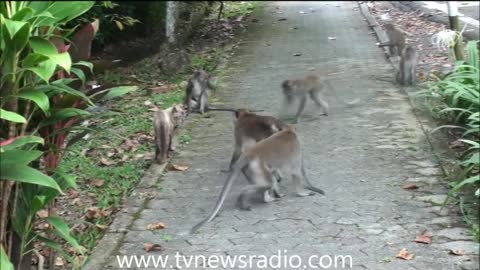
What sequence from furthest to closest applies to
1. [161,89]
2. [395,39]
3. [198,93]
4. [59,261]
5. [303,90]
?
[395,39] < [161,89] < [198,93] < [303,90] < [59,261]

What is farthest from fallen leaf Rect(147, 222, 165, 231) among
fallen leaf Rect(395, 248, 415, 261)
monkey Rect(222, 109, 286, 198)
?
fallen leaf Rect(395, 248, 415, 261)

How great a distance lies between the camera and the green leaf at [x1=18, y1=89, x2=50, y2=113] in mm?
3354

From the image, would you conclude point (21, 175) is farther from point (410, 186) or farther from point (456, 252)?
point (410, 186)

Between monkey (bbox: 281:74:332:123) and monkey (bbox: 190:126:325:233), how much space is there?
7.34ft

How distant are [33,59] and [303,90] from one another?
5016 mm

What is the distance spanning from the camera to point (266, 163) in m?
5.38

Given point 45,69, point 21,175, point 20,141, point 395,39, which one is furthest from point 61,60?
point 395,39

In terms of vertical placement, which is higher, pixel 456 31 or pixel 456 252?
pixel 456 31

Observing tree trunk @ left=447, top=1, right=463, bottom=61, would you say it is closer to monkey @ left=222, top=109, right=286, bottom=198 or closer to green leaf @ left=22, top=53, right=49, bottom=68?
monkey @ left=222, top=109, right=286, bottom=198

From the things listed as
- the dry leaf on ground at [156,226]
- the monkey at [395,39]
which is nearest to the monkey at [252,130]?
the dry leaf on ground at [156,226]

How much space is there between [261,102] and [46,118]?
17.7 ft

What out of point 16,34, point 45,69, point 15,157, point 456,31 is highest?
point 16,34

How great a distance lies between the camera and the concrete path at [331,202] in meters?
4.69

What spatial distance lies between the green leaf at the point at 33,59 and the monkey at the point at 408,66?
646 cm
